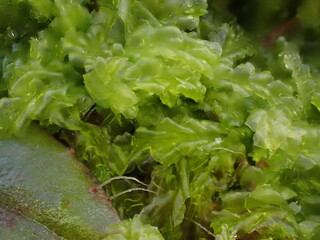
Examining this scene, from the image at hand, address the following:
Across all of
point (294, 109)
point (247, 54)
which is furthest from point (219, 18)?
point (294, 109)

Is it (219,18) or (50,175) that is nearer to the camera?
(50,175)

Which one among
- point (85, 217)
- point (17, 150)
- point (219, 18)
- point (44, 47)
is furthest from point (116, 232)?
point (219, 18)

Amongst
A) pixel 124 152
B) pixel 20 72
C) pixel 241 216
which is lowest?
pixel 241 216

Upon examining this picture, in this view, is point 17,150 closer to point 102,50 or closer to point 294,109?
point 102,50

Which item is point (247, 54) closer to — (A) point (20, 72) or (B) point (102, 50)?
(B) point (102, 50)

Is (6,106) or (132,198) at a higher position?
(6,106)

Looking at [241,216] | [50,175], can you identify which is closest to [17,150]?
[50,175]

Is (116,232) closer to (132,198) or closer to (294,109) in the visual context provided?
(132,198)

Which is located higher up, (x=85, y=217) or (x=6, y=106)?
(x=6, y=106)

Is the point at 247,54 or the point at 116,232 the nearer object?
the point at 116,232
